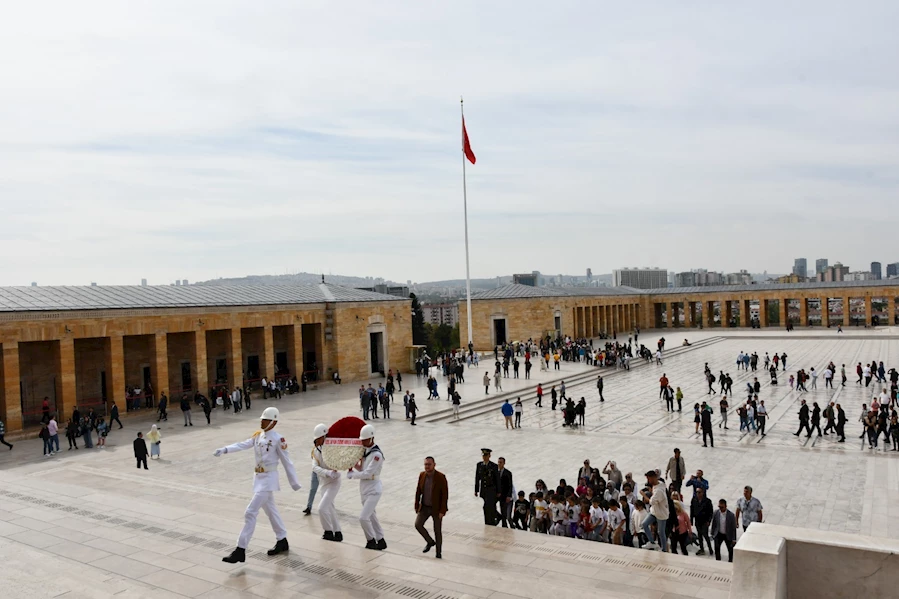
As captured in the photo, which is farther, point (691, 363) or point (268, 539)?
point (691, 363)

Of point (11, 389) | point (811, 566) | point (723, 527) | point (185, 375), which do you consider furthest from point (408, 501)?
point (185, 375)

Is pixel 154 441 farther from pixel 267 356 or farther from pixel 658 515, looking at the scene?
pixel 658 515

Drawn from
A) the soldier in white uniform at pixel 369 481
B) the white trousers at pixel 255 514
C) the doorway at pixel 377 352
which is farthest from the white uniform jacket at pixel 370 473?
the doorway at pixel 377 352

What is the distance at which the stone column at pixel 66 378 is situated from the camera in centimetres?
2030

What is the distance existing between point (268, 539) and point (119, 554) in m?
1.60

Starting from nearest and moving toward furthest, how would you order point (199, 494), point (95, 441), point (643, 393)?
point (199, 494) < point (95, 441) < point (643, 393)

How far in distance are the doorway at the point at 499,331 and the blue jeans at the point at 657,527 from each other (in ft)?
127

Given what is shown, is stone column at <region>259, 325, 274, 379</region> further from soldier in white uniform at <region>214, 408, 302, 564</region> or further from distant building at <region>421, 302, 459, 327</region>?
distant building at <region>421, 302, 459, 327</region>

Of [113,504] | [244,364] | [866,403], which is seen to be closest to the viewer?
[113,504]

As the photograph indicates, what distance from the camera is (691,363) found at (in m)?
36.7

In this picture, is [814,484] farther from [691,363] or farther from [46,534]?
[691,363]

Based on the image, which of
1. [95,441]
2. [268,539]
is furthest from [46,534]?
[95,441]

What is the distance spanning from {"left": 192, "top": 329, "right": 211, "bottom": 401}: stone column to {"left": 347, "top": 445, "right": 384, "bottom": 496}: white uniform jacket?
19347 mm

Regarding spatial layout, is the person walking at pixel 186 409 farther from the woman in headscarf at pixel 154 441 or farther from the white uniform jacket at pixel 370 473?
the white uniform jacket at pixel 370 473
